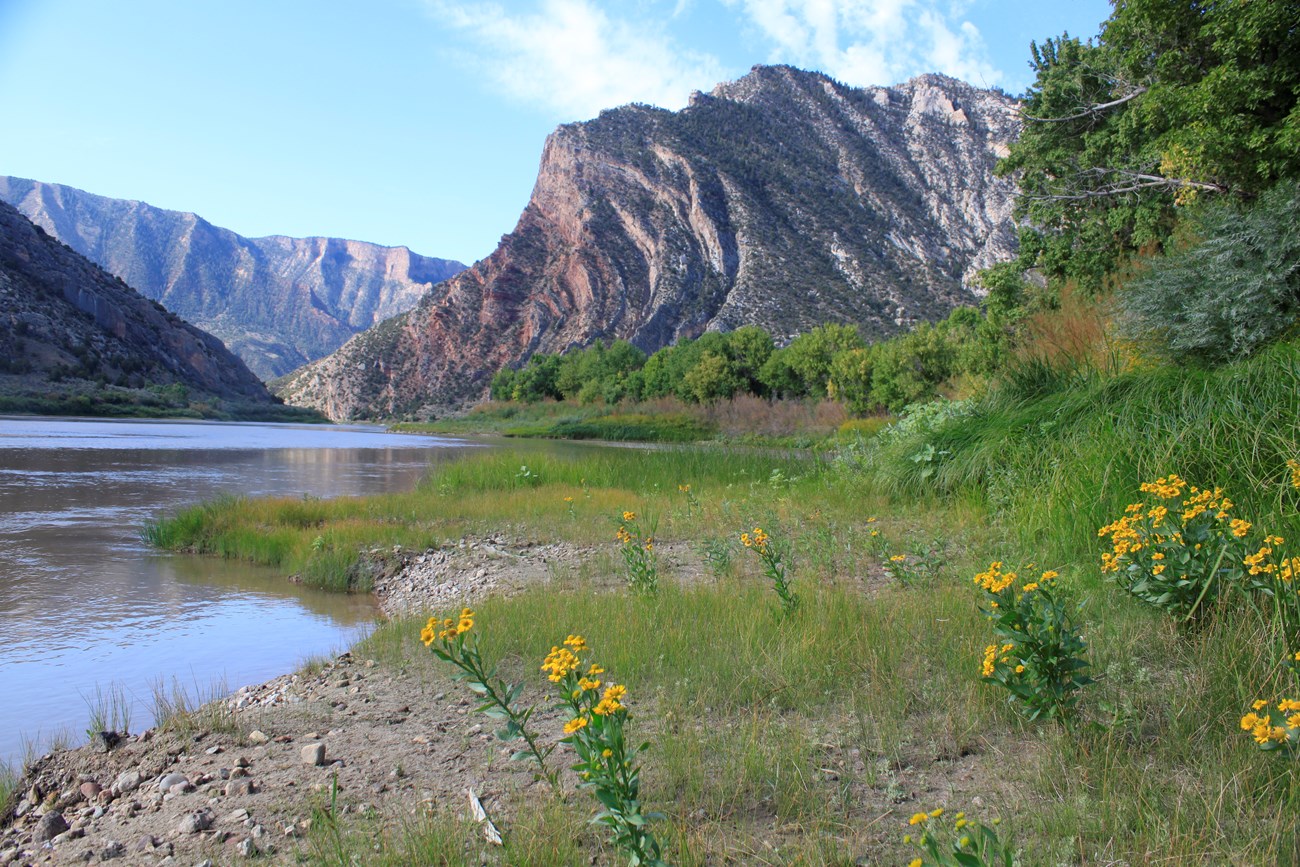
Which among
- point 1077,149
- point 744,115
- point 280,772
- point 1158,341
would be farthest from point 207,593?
point 744,115

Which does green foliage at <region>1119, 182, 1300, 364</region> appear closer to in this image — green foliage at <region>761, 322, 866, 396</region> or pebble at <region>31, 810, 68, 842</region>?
pebble at <region>31, 810, 68, 842</region>

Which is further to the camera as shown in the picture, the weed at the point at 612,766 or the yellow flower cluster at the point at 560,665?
the yellow flower cluster at the point at 560,665

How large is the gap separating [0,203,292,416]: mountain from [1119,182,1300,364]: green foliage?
8336 centimetres

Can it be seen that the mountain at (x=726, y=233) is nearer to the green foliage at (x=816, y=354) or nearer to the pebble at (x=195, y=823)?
the green foliage at (x=816, y=354)

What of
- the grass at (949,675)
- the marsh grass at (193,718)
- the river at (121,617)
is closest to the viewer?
the grass at (949,675)

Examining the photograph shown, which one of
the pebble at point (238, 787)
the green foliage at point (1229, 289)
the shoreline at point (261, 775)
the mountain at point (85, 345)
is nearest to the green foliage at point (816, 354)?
the green foliage at point (1229, 289)

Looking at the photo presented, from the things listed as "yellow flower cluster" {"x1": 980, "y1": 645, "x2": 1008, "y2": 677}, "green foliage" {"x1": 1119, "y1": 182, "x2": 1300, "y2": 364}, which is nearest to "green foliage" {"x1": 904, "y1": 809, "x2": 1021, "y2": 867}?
"yellow flower cluster" {"x1": 980, "y1": 645, "x2": 1008, "y2": 677}

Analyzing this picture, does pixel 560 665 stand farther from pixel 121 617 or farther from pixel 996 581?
pixel 121 617

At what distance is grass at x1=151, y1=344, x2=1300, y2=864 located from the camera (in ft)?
8.15

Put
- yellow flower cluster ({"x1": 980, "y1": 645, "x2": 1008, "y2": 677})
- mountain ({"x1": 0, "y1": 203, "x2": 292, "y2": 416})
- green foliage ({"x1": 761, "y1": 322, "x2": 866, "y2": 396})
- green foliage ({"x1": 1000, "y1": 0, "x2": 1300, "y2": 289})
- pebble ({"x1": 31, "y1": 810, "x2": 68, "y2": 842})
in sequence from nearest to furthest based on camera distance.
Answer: yellow flower cluster ({"x1": 980, "y1": 645, "x2": 1008, "y2": 677}) → pebble ({"x1": 31, "y1": 810, "x2": 68, "y2": 842}) → green foliage ({"x1": 1000, "y1": 0, "x2": 1300, "y2": 289}) → green foliage ({"x1": 761, "y1": 322, "x2": 866, "y2": 396}) → mountain ({"x1": 0, "y1": 203, "x2": 292, "y2": 416})

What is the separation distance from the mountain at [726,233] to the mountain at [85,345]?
35.2 metres

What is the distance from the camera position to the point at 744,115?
10325 cm

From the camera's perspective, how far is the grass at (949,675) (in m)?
2.48

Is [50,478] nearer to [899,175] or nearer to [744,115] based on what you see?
[899,175]
